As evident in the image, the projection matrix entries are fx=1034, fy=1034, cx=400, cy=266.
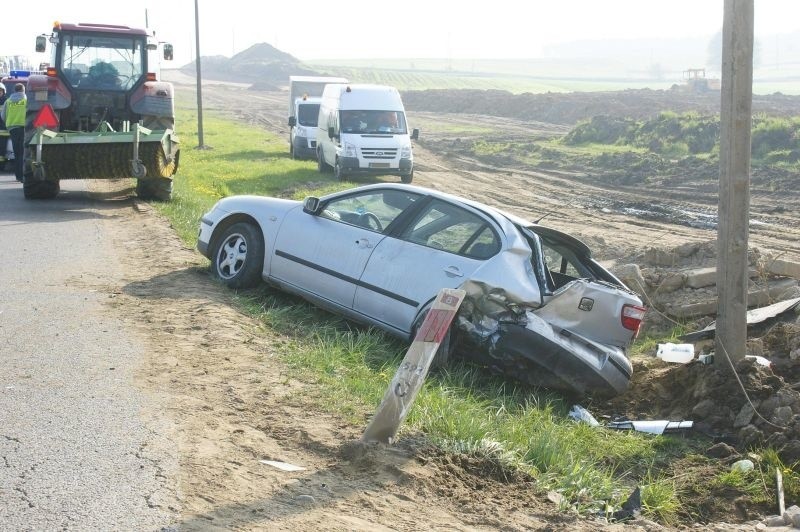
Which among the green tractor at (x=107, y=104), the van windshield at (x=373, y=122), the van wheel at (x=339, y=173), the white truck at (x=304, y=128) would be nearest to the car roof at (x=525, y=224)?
the green tractor at (x=107, y=104)

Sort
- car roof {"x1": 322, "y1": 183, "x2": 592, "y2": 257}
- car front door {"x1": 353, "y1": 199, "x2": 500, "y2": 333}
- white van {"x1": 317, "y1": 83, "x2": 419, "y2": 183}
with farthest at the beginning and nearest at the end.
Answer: white van {"x1": 317, "y1": 83, "x2": 419, "y2": 183}, car roof {"x1": 322, "y1": 183, "x2": 592, "y2": 257}, car front door {"x1": 353, "y1": 199, "x2": 500, "y2": 333}

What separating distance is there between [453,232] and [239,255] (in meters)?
2.46

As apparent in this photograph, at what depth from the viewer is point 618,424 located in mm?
7801

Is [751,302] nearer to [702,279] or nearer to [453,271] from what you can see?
[702,279]

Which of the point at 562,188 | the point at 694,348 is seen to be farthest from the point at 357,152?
the point at 694,348

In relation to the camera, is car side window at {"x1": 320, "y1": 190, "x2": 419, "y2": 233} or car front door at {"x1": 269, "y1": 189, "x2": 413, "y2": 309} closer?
car front door at {"x1": 269, "y1": 189, "x2": 413, "y2": 309}

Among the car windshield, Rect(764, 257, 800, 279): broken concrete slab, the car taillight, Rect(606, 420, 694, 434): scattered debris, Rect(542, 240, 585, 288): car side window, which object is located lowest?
Rect(606, 420, 694, 434): scattered debris

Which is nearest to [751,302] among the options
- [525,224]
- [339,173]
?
[525,224]

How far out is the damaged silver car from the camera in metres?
8.00

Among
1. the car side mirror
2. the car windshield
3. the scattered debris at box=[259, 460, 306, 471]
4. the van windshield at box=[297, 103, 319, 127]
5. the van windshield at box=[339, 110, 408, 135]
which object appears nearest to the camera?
the scattered debris at box=[259, 460, 306, 471]

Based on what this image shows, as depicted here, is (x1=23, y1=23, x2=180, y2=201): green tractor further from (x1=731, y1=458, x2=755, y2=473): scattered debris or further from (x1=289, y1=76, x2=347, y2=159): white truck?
(x1=731, y1=458, x2=755, y2=473): scattered debris

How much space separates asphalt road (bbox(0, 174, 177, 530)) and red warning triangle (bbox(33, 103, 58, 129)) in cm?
698

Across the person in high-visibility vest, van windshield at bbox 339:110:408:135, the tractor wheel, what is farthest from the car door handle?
van windshield at bbox 339:110:408:135

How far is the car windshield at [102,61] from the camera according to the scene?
18.8 m
